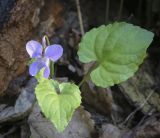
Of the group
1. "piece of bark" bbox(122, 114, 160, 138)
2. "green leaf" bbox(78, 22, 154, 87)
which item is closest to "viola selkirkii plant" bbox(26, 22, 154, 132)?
"green leaf" bbox(78, 22, 154, 87)

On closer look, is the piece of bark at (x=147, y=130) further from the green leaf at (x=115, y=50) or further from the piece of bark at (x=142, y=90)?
the green leaf at (x=115, y=50)

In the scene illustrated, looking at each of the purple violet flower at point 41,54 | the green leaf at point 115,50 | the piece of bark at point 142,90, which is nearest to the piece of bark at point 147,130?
the piece of bark at point 142,90

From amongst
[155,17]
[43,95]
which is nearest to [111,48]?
[43,95]

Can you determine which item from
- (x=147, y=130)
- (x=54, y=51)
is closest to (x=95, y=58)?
(x=54, y=51)

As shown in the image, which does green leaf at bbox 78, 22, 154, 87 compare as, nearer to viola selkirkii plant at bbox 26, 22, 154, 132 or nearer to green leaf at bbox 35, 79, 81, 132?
viola selkirkii plant at bbox 26, 22, 154, 132

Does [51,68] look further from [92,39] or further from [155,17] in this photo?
[155,17]

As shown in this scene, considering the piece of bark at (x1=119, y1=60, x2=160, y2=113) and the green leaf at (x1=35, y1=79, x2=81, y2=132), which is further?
the piece of bark at (x1=119, y1=60, x2=160, y2=113)

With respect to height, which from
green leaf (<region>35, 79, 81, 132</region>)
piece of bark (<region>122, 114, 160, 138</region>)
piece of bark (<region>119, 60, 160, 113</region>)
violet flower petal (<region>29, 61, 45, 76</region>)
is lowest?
piece of bark (<region>122, 114, 160, 138</region>)
